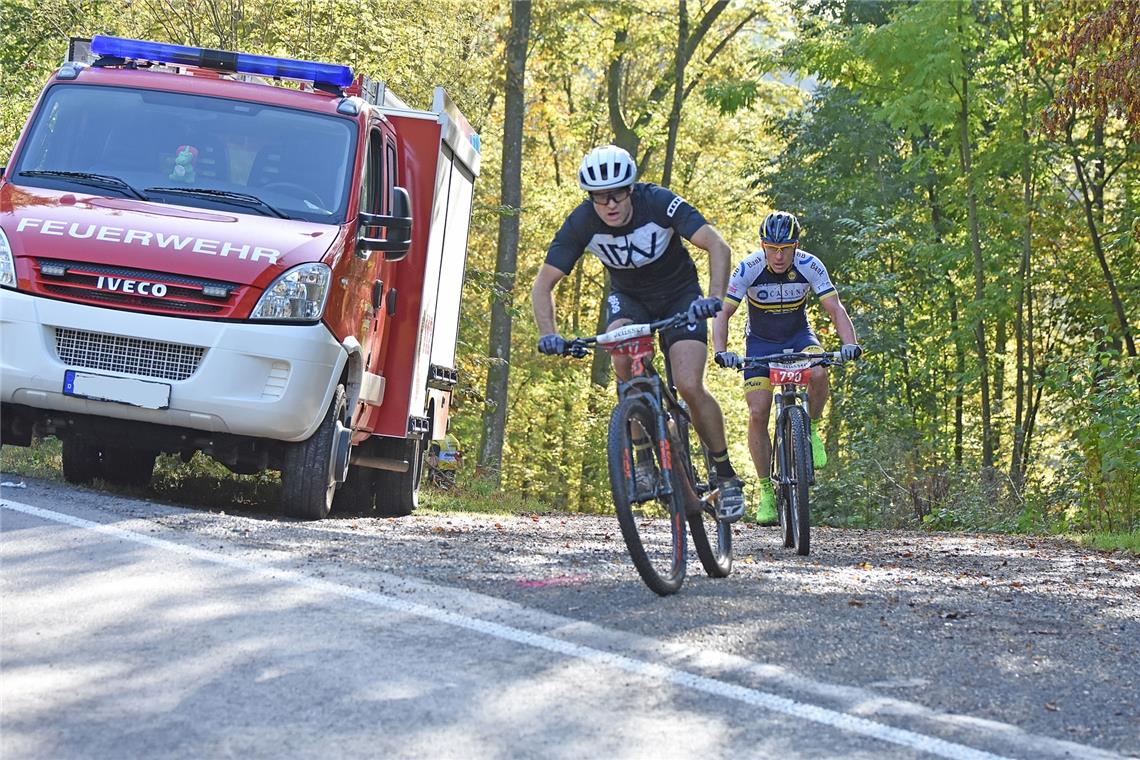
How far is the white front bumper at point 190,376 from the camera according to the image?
851cm

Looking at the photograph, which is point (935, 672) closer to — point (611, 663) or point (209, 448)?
point (611, 663)

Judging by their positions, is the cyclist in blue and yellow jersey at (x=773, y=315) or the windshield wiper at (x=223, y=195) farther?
the cyclist in blue and yellow jersey at (x=773, y=315)

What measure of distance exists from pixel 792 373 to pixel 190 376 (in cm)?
376

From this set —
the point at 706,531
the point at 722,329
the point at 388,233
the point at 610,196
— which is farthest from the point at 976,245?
the point at 610,196

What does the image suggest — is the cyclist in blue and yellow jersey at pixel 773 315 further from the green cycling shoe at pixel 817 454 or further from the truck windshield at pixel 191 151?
the truck windshield at pixel 191 151

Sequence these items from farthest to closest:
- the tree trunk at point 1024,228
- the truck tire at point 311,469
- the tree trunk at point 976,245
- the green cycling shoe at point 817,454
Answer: the tree trunk at point 1024,228 < the tree trunk at point 976,245 < the green cycling shoe at point 817,454 < the truck tire at point 311,469

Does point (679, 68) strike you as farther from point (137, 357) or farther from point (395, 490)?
point (137, 357)

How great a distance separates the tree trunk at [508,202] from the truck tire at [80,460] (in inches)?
464

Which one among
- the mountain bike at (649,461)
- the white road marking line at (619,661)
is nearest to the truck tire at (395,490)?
the white road marking line at (619,661)

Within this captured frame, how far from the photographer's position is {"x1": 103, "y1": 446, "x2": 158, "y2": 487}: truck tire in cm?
1037

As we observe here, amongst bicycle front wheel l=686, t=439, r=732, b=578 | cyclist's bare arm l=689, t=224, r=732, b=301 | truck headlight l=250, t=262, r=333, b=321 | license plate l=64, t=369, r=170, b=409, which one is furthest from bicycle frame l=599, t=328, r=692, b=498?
license plate l=64, t=369, r=170, b=409

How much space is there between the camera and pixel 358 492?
12.0 m

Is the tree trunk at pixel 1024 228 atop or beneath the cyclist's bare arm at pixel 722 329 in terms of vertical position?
atop

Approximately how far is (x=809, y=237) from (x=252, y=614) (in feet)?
81.0
